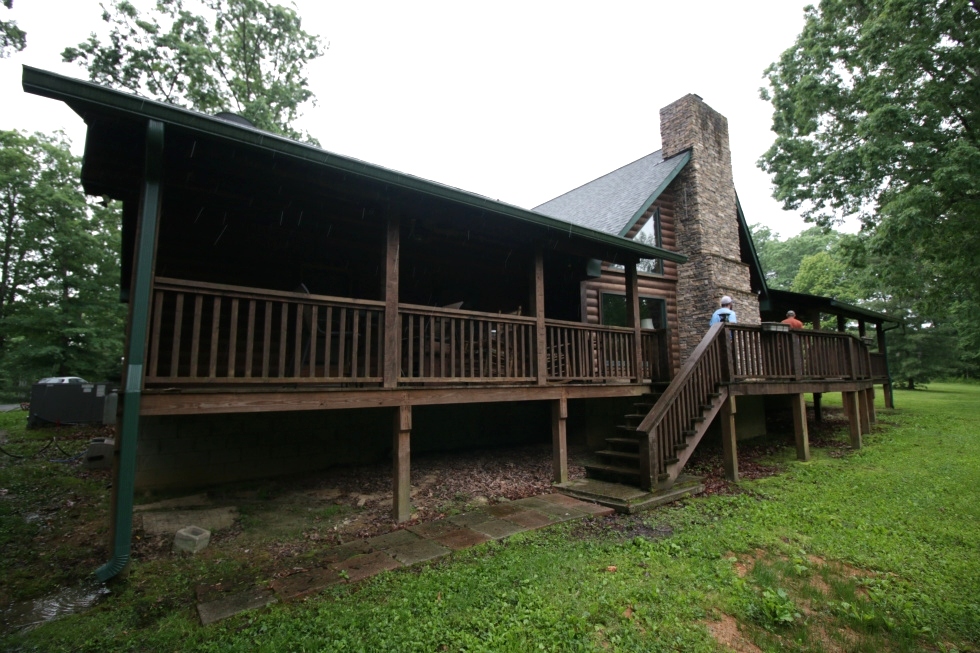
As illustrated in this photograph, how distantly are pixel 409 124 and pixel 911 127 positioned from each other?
28889 millimetres

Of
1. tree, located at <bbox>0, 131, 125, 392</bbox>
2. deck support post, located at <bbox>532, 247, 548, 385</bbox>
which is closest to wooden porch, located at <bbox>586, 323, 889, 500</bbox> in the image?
deck support post, located at <bbox>532, 247, 548, 385</bbox>

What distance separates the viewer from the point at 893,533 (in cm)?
511

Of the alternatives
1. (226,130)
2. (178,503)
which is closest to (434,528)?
(178,503)

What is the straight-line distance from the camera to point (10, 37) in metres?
9.52

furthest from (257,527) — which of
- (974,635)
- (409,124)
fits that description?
(409,124)

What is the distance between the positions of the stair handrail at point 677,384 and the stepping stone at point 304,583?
415cm

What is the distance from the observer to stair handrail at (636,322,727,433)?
6.41 m

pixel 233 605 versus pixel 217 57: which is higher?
pixel 217 57

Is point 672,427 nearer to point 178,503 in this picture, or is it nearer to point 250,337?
point 250,337

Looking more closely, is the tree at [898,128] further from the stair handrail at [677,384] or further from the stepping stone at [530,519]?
the stepping stone at [530,519]

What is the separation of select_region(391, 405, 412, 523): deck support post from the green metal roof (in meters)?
2.60

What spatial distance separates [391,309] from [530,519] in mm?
2938

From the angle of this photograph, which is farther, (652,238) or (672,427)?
(652,238)

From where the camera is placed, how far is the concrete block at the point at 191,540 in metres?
4.70
